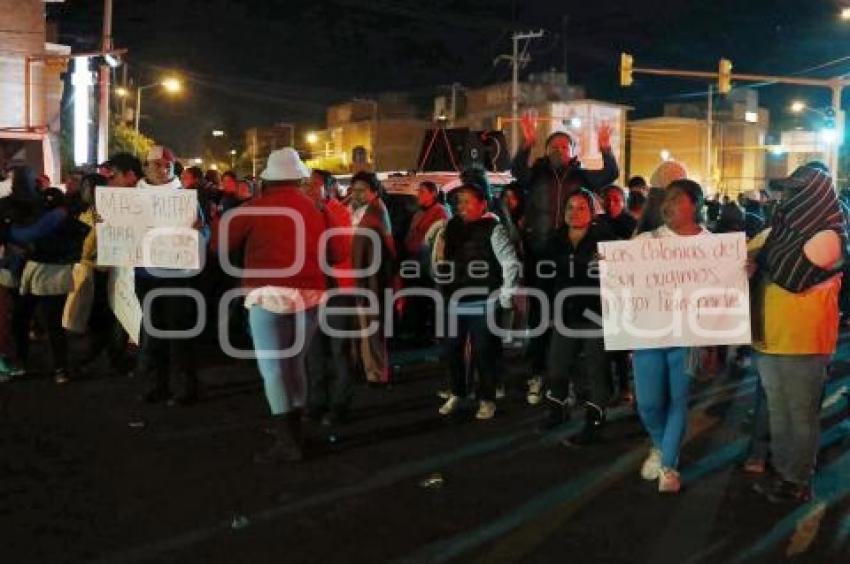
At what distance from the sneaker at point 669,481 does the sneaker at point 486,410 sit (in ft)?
6.77

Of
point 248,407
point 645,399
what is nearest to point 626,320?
point 645,399

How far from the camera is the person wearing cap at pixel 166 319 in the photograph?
7.83 m

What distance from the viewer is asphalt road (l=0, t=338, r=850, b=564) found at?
481 cm

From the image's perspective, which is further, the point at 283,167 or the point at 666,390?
the point at 283,167

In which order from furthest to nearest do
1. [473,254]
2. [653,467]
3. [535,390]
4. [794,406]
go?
[535,390], [473,254], [653,467], [794,406]

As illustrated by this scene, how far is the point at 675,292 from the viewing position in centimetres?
564

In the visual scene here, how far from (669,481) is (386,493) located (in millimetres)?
1688

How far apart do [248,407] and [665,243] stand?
3892 mm

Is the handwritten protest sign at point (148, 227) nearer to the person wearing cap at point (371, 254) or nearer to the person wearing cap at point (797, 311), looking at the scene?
the person wearing cap at point (371, 254)

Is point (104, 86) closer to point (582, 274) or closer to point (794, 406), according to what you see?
point (582, 274)

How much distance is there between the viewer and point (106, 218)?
26.5 ft

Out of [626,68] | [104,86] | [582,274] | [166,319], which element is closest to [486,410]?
[582,274]

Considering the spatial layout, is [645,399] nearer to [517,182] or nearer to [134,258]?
[517,182]

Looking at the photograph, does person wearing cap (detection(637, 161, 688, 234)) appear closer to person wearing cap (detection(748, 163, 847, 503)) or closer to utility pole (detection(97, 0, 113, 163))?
person wearing cap (detection(748, 163, 847, 503))
